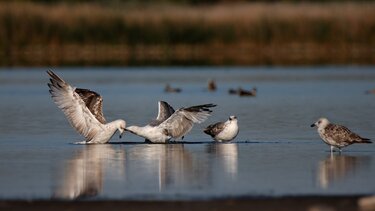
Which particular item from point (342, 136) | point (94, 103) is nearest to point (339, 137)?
point (342, 136)

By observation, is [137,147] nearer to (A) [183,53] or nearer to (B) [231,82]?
(B) [231,82]

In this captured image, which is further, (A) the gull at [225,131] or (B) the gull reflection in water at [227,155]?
(A) the gull at [225,131]

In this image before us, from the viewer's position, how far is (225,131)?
17094 mm

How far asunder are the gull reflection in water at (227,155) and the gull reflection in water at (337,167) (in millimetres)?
1056

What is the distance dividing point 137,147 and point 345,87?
15.5m

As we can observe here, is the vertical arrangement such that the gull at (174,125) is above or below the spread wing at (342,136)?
above

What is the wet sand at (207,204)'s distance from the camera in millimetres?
10266

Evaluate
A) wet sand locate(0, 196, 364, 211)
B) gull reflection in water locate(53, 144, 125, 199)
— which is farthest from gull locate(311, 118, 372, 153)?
wet sand locate(0, 196, 364, 211)

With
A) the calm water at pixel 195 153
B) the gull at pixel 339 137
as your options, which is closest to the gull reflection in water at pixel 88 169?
the calm water at pixel 195 153

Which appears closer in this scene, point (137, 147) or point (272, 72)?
point (137, 147)

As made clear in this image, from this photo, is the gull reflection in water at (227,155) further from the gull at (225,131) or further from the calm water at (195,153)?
the gull at (225,131)

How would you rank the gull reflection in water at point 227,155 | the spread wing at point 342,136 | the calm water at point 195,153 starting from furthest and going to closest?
1. the spread wing at point 342,136
2. the gull reflection in water at point 227,155
3. the calm water at point 195,153

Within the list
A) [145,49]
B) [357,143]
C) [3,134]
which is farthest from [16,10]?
[357,143]

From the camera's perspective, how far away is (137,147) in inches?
648
